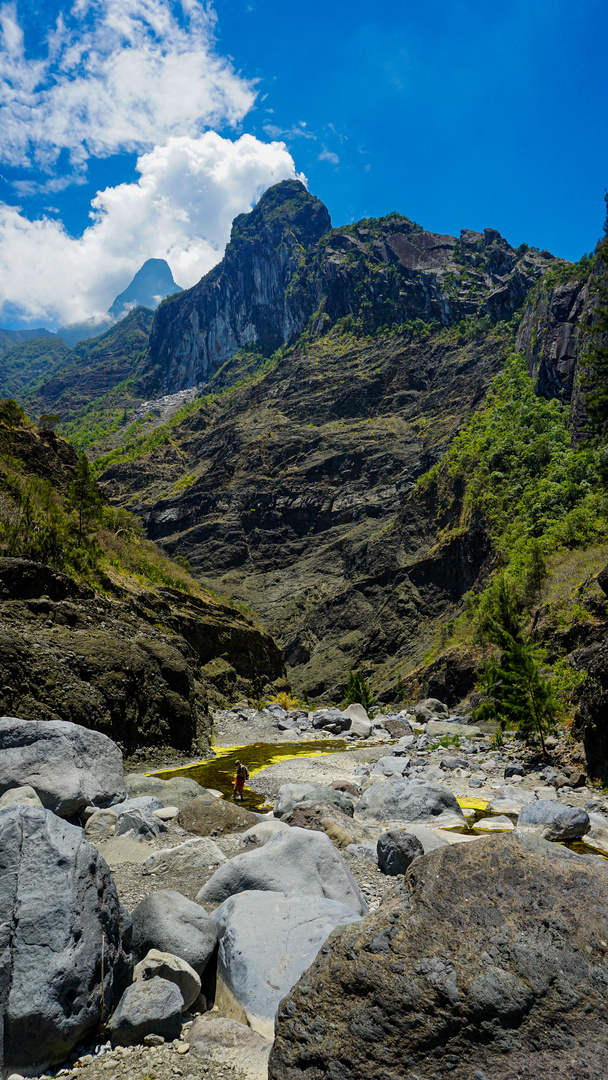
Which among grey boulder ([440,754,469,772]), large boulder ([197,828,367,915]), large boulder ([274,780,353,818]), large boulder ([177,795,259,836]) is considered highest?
large boulder ([197,828,367,915])

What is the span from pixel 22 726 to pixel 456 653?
36571mm

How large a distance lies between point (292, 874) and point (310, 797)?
664cm

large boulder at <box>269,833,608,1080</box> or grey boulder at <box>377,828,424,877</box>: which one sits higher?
large boulder at <box>269,833,608,1080</box>

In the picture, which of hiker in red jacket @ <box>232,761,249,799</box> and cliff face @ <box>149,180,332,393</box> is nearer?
hiker in red jacket @ <box>232,761,249,799</box>

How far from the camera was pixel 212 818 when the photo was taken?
10227mm

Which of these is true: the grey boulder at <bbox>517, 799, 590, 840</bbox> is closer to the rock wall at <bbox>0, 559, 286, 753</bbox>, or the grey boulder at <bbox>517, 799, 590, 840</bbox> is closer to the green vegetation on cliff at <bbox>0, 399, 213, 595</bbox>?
the rock wall at <bbox>0, 559, 286, 753</bbox>

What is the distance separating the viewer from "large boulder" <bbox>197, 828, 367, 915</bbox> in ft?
20.0

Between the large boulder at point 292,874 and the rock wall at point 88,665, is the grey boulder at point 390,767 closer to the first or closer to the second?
the rock wall at point 88,665

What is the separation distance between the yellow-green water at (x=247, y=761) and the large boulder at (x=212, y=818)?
11.8 feet

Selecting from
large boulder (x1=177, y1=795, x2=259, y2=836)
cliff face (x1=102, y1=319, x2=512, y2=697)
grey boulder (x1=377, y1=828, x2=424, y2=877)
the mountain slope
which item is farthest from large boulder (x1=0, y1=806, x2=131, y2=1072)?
cliff face (x1=102, y1=319, x2=512, y2=697)

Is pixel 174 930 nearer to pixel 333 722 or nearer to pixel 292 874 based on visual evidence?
pixel 292 874

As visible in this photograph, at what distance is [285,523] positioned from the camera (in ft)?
327

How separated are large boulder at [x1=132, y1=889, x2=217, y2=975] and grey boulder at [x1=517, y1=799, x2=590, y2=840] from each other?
24.8 ft

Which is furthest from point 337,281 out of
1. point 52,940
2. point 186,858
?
point 52,940
